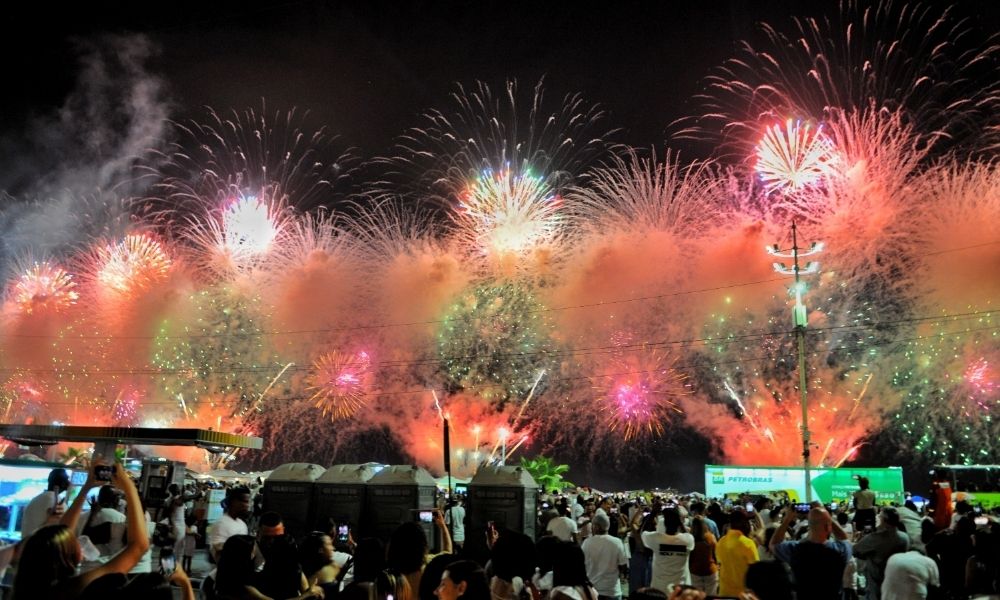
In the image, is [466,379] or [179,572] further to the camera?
[466,379]

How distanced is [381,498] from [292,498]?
2.02m

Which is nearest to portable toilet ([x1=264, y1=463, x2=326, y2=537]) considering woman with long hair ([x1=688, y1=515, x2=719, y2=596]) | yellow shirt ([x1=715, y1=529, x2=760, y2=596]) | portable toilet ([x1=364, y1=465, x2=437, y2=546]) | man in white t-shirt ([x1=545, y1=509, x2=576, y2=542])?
portable toilet ([x1=364, y1=465, x2=437, y2=546])

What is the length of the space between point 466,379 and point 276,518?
4048cm

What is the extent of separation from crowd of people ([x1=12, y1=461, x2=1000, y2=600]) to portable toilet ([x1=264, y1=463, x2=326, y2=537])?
5945 millimetres

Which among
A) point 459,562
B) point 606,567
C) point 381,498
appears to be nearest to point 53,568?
point 459,562

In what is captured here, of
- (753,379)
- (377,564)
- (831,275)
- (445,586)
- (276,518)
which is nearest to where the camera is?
(445,586)

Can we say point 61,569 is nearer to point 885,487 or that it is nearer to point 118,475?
point 118,475

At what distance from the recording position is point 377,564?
5344mm

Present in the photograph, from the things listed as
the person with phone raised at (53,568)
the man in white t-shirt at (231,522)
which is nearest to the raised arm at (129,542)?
the person with phone raised at (53,568)

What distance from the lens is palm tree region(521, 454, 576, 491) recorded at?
56688 mm

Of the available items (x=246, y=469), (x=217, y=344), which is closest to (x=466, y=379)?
(x=217, y=344)

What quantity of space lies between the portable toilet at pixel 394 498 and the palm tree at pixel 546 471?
133 ft

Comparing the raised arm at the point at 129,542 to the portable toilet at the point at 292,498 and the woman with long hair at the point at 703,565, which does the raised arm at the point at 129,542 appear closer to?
the woman with long hair at the point at 703,565

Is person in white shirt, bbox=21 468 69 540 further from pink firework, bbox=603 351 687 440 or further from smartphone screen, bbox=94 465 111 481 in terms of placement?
pink firework, bbox=603 351 687 440
